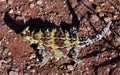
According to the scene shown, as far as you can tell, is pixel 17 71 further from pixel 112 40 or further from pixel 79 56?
pixel 112 40

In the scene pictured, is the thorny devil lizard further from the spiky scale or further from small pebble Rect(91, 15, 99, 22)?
small pebble Rect(91, 15, 99, 22)

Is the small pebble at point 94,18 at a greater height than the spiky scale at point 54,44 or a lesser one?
greater

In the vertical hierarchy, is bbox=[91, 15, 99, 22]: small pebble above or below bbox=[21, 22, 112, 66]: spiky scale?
above

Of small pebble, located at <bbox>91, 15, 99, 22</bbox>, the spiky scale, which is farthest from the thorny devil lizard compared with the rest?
small pebble, located at <bbox>91, 15, 99, 22</bbox>

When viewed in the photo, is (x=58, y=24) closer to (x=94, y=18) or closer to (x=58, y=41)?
(x=58, y=41)

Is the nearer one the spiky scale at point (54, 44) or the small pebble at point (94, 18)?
the spiky scale at point (54, 44)

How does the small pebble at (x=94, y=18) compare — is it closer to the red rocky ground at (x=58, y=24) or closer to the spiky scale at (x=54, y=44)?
the red rocky ground at (x=58, y=24)

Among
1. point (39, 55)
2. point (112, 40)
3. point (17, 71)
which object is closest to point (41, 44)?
point (39, 55)

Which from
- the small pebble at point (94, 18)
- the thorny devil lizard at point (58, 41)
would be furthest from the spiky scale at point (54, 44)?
the small pebble at point (94, 18)
